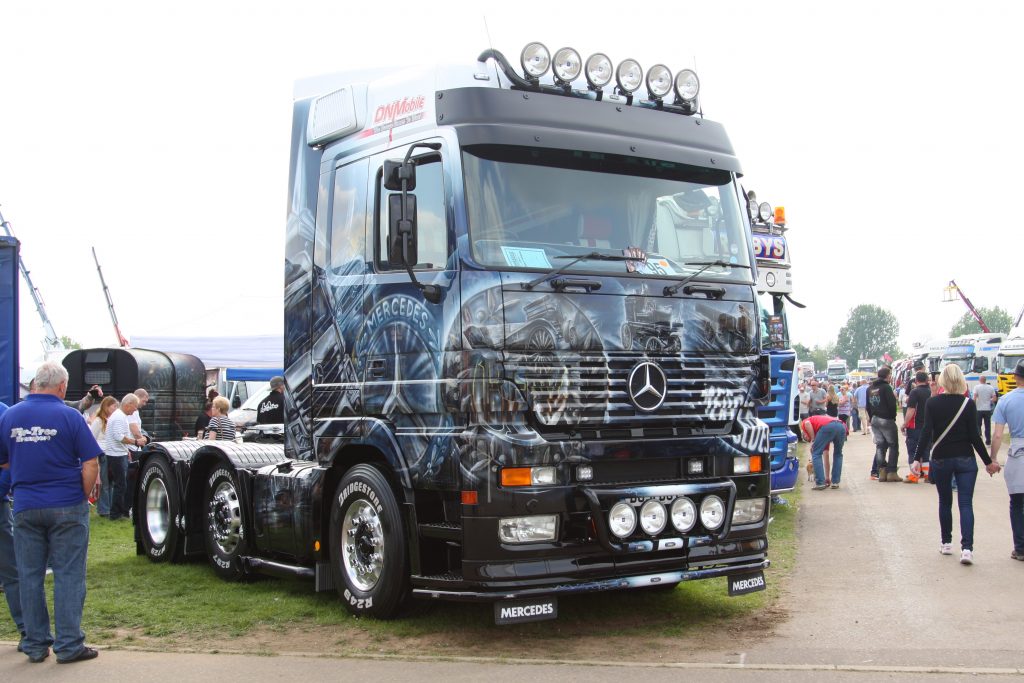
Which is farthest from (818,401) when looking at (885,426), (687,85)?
(687,85)

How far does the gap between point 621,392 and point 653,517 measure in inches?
33.1

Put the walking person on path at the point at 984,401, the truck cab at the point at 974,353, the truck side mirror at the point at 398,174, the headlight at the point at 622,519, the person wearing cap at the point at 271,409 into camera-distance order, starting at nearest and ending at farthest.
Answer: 1. the truck side mirror at the point at 398,174
2. the headlight at the point at 622,519
3. the person wearing cap at the point at 271,409
4. the walking person on path at the point at 984,401
5. the truck cab at the point at 974,353

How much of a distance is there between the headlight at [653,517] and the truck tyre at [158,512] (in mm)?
5319

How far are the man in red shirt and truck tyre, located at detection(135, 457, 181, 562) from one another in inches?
425

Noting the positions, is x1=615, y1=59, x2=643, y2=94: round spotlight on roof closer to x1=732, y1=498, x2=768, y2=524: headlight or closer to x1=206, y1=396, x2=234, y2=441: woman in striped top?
x1=732, y1=498, x2=768, y2=524: headlight

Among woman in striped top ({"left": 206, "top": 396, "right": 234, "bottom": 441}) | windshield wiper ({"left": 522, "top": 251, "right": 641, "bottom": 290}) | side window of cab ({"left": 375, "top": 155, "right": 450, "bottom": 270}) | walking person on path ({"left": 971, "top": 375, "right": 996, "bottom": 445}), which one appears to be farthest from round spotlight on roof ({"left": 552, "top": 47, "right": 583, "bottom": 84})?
walking person on path ({"left": 971, "top": 375, "right": 996, "bottom": 445})

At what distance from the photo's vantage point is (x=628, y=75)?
26.0ft

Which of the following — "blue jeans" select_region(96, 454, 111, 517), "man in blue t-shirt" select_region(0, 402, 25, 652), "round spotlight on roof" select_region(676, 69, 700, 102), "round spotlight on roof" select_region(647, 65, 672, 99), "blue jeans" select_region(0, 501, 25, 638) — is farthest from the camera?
"blue jeans" select_region(96, 454, 111, 517)

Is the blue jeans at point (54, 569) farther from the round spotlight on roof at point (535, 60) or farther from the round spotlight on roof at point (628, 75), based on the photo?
the round spotlight on roof at point (628, 75)

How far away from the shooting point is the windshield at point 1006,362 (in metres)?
38.4

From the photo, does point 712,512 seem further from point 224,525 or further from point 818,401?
point 818,401

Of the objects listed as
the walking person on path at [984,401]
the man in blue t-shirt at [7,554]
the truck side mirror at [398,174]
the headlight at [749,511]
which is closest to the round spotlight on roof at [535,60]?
the truck side mirror at [398,174]

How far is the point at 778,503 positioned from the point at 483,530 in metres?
9.47

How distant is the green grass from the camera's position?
24.3 feet
